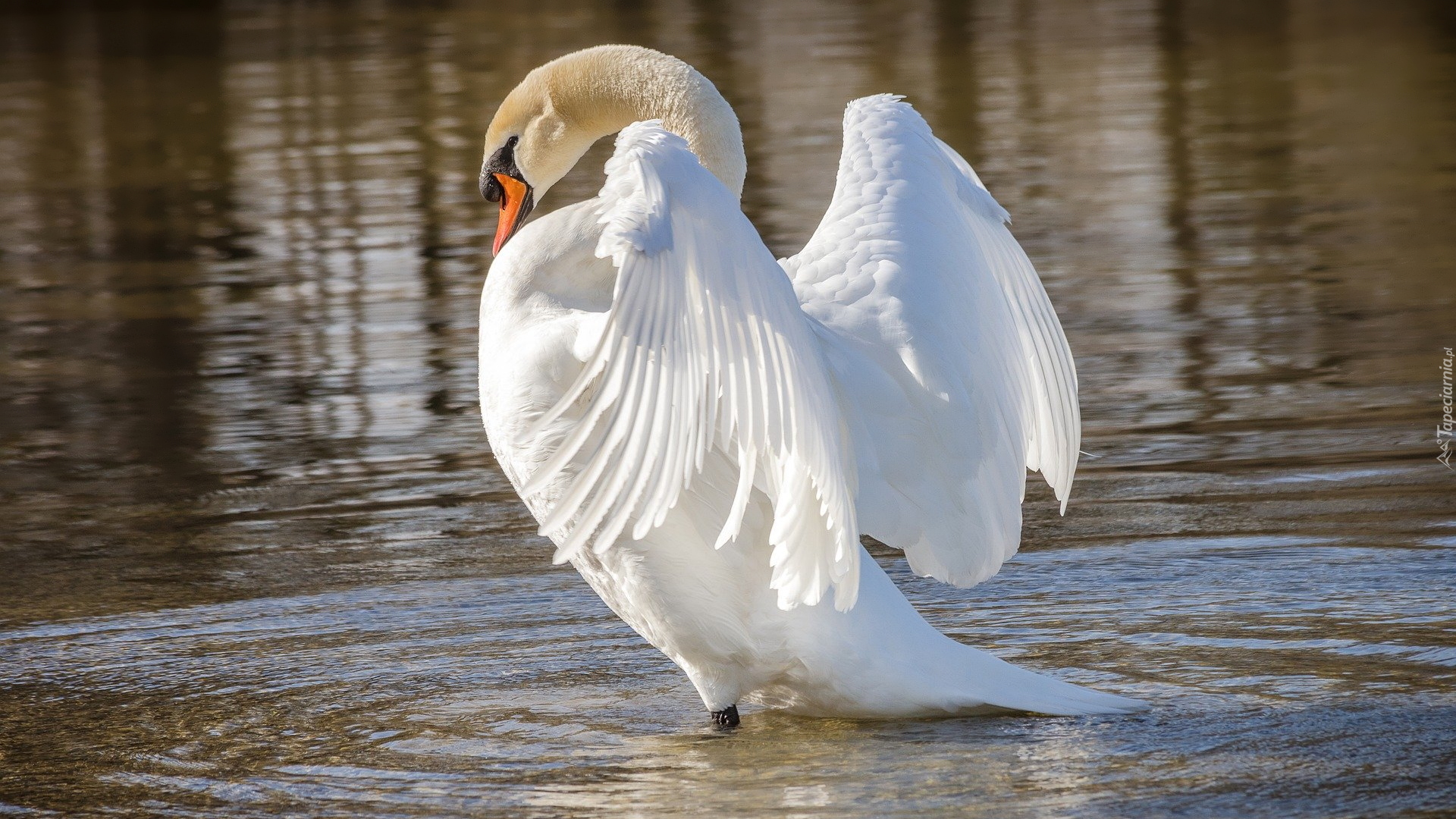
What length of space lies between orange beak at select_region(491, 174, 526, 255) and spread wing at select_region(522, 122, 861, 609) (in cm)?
159

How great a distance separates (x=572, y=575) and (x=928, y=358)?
5.99 ft

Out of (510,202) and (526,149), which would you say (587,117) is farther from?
(510,202)

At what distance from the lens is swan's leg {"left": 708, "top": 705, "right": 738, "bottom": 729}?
17.2ft

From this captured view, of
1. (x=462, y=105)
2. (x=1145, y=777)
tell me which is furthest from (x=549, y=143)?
(x=462, y=105)

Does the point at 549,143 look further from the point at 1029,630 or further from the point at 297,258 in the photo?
the point at 297,258

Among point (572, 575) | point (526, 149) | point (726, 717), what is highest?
point (526, 149)

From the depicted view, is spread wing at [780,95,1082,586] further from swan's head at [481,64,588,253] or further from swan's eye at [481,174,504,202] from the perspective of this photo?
swan's eye at [481,174,504,202]

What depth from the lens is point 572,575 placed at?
257 inches

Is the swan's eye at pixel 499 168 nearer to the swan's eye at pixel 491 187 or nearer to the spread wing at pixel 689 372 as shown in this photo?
the swan's eye at pixel 491 187

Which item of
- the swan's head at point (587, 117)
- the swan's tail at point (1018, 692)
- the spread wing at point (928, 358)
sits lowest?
the swan's tail at point (1018, 692)

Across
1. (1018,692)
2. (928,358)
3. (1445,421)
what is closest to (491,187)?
(928,358)

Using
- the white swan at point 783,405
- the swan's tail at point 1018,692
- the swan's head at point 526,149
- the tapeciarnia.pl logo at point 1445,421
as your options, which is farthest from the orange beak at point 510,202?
the tapeciarnia.pl logo at point 1445,421

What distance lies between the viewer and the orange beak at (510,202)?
6.18 m

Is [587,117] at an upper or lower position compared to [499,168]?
upper
